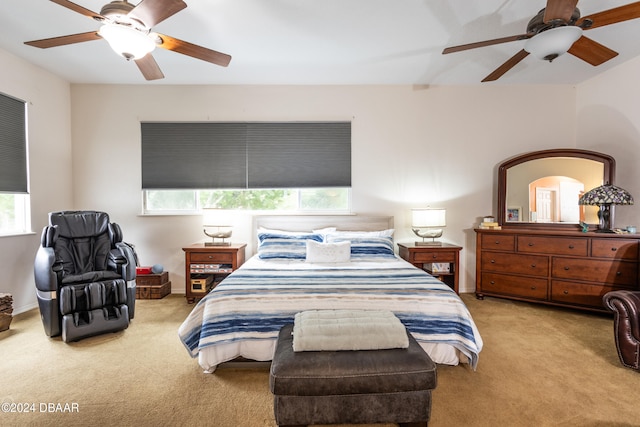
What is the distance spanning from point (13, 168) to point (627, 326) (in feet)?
19.7

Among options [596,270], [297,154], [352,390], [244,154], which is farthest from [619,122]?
[244,154]

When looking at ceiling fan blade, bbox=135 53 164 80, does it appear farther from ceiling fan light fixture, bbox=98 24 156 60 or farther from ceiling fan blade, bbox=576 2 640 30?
ceiling fan blade, bbox=576 2 640 30

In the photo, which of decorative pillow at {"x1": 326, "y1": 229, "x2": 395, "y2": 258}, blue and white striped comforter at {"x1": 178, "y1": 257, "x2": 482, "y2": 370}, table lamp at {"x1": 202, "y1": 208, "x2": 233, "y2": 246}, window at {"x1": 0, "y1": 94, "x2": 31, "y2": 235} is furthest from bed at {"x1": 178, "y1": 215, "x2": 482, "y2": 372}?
window at {"x1": 0, "y1": 94, "x2": 31, "y2": 235}

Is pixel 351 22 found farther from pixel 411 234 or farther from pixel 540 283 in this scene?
pixel 540 283

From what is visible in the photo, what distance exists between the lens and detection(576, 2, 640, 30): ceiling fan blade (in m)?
1.84

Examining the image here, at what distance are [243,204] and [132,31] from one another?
2.45 metres

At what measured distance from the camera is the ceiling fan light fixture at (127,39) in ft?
6.36

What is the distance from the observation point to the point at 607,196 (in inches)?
125

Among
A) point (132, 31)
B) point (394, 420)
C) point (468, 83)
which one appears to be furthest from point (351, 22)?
point (394, 420)

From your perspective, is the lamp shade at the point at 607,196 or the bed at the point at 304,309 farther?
the lamp shade at the point at 607,196

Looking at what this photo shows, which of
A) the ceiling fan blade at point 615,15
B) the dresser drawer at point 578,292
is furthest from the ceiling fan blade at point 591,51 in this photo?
the dresser drawer at point 578,292

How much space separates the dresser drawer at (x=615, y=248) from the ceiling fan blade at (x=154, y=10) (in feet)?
14.5

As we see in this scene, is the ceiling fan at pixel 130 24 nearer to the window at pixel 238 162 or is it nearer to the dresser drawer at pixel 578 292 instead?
the window at pixel 238 162

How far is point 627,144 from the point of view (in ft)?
11.3
